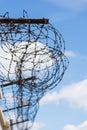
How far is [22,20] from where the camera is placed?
15.6 feet

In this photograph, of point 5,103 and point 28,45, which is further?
point 5,103

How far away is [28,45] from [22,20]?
316 mm

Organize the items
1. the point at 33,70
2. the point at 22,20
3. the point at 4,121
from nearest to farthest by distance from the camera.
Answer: the point at 22,20 < the point at 33,70 < the point at 4,121

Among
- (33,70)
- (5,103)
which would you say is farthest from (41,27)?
(5,103)

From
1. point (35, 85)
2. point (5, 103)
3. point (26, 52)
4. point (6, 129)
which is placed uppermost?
point (26, 52)

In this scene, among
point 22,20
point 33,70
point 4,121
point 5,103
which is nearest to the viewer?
point 22,20

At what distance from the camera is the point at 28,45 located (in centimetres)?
491

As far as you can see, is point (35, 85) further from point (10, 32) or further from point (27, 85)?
point (10, 32)

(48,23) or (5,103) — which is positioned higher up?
(48,23)

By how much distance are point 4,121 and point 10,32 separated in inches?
454

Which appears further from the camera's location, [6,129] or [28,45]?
[6,129]

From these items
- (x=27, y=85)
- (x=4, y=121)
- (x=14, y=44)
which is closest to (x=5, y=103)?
(x=4, y=121)

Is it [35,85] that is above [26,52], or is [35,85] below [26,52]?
below

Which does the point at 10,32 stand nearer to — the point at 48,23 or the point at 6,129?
the point at 48,23
